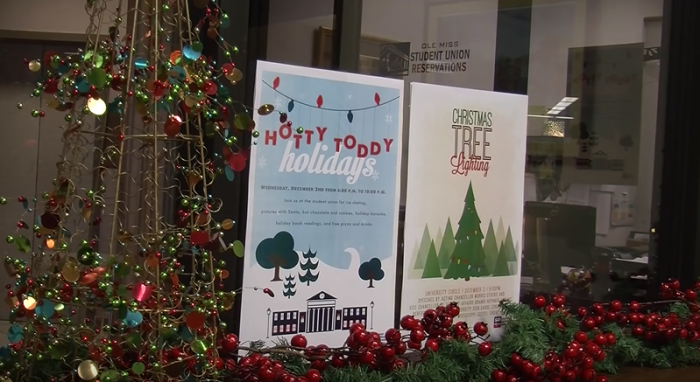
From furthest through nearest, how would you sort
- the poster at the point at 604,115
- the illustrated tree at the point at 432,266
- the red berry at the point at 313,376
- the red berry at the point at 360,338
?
1. the poster at the point at 604,115
2. the illustrated tree at the point at 432,266
3. the red berry at the point at 360,338
4. the red berry at the point at 313,376

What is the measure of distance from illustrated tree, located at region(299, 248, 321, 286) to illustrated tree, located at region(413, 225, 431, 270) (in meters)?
0.26

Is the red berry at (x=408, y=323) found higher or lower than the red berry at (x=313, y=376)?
higher

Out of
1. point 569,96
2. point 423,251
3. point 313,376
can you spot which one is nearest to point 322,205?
point 423,251

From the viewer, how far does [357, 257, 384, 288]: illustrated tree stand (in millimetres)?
1835

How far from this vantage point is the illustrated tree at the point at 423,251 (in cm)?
192

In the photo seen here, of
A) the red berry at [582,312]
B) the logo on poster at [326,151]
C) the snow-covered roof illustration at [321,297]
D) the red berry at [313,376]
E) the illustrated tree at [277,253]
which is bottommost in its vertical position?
the red berry at [313,376]

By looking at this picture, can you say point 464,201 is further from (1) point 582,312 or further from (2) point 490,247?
(1) point 582,312

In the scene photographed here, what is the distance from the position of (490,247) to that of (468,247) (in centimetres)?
7

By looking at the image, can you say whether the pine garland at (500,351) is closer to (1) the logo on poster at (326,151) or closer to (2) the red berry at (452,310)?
(2) the red berry at (452,310)

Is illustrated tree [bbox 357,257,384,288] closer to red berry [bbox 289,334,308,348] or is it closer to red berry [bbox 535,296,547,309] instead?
red berry [bbox 289,334,308,348]

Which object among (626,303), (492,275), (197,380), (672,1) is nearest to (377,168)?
(492,275)

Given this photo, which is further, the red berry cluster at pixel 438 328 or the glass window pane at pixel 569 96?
the glass window pane at pixel 569 96

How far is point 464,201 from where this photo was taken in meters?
2.00

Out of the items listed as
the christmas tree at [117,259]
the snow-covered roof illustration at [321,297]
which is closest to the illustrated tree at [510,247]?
the snow-covered roof illustration at [321,297]
